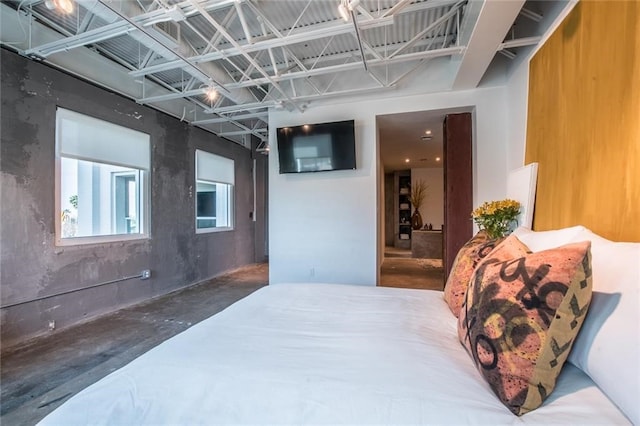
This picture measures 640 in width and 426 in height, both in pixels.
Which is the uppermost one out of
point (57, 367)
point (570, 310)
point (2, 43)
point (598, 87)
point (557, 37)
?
point (2, 43)

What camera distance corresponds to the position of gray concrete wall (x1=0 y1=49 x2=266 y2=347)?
2.54m

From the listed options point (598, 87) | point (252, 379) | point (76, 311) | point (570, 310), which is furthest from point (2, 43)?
point (598, 87)

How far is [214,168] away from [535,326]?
17.7 feet

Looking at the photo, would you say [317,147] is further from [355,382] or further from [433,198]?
[433,198]

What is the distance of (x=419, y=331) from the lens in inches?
47.5

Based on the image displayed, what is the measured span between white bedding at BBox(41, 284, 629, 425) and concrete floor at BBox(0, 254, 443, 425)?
1.48 metres

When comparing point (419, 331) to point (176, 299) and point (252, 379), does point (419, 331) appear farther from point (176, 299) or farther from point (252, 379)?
point (176, 299)

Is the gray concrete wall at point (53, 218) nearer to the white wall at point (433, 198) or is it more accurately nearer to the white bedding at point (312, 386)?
the white bedding at point (312, 386)

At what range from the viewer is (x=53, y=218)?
2.87 meters

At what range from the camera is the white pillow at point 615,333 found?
702 millimetres

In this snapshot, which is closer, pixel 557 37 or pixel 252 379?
pixel 252 379

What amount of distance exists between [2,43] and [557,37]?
4.55 metres

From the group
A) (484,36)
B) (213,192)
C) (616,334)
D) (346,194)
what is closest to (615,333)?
(616,334)

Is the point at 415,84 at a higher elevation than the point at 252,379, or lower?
higher
